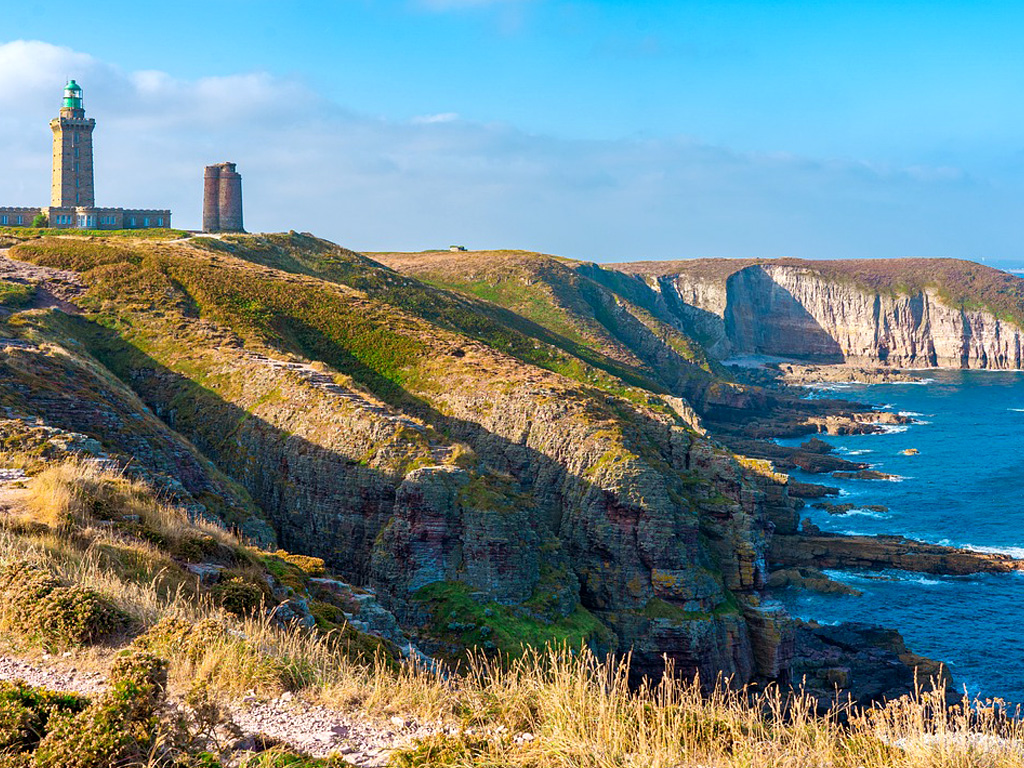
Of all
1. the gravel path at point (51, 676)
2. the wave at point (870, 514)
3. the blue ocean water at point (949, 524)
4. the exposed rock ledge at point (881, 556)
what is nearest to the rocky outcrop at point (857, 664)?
the blue ocean water at point (949, 524)

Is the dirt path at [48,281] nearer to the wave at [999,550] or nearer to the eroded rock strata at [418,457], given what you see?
the eroded rock strata at [418,457]

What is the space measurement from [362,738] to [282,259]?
84538 mm

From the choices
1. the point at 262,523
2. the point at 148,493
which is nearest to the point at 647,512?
the point at 262,523

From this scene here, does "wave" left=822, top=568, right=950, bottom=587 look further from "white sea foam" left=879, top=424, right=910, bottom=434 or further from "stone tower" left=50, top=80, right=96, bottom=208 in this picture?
"stone tower" left=50, top=80, right=96, bottom=208

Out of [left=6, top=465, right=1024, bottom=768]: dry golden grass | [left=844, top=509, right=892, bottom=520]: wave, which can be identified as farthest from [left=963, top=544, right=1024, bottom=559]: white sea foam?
[left=6, top=465, right=1024, bottom=768]: dry golden grass

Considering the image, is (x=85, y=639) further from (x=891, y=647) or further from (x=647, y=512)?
(x=891, y=647)

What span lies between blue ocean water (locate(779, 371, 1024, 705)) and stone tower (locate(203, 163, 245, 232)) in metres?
73.2

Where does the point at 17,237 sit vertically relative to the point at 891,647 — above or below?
above

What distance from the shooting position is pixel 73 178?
109438 millimetres

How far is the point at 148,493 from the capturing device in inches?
910

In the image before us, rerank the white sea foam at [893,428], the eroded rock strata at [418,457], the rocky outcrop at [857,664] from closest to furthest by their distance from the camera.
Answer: the eroded rock strata at [418,457]
the rocky outcrop at [857,664]
the white sea foam at [893,428]

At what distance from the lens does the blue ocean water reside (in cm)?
5728

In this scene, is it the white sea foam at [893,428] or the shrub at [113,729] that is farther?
the white sea foam at [893,428]

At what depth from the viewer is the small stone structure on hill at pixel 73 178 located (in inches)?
4190
